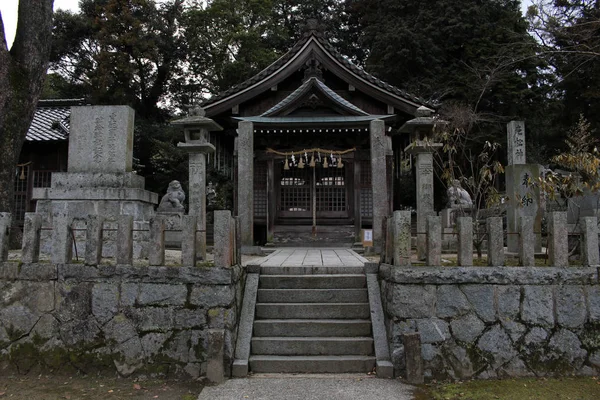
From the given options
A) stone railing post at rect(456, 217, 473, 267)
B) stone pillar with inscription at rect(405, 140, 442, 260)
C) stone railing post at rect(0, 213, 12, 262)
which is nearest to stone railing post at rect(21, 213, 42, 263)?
stone railing post at rect(0, 213, 12, 262)

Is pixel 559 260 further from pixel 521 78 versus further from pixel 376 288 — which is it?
pixel 521 78

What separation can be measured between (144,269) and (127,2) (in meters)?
23.1

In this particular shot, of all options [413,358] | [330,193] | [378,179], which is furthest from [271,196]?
[413,358]

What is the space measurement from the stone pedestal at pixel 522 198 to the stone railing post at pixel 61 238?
748 cm

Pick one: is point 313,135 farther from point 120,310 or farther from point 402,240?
point 120,310

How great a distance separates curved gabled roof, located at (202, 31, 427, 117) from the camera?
13.2 metres

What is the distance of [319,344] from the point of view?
558cm

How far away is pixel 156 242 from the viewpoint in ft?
18.3

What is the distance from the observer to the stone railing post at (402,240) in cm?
559

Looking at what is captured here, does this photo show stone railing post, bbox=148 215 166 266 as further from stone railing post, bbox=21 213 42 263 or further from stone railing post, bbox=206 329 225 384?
stone railing post, bbox=21 213 42 263

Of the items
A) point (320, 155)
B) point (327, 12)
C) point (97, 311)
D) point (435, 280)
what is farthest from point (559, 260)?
point (327, 12)

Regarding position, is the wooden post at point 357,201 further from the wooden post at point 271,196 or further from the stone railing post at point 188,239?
the stone railing post at point 188,239

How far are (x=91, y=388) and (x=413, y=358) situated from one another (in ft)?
12.8

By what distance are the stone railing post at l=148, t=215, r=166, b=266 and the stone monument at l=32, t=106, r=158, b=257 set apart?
79.5 inches
